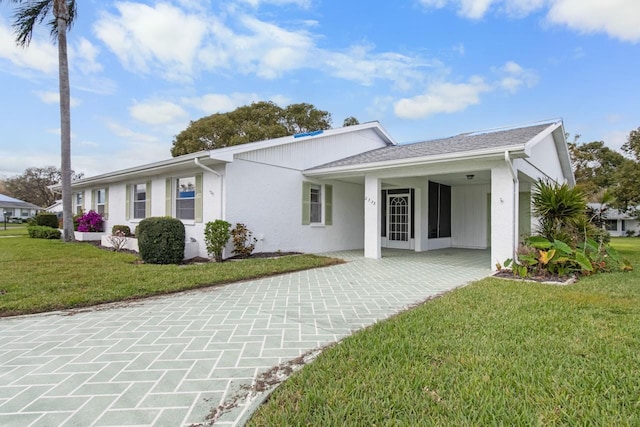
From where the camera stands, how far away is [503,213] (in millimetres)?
7949

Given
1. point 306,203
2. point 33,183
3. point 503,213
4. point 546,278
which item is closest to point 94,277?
point 306,203

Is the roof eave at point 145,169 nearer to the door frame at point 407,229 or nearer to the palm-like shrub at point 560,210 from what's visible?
the door frame at point 407,229

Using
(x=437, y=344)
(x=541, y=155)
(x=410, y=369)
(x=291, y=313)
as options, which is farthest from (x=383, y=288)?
(x=541, y=155)

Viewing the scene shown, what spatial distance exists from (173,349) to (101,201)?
52.1 ft

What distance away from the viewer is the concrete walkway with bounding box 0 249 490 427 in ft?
7.67

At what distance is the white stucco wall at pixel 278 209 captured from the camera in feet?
32.7

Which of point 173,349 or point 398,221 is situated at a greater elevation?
point 398,221

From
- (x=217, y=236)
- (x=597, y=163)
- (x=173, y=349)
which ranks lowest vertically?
(x=173, y=349)

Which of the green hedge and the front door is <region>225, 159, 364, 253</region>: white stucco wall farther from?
the green hedge

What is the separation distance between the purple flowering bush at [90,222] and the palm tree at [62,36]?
56.4 inches

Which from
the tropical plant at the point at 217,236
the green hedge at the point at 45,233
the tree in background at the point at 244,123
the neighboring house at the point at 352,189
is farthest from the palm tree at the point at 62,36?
the tree in background at the point at 244,123

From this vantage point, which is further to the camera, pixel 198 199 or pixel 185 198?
pixel 185 198

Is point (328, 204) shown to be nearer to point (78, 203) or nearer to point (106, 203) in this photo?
point (106, 203)

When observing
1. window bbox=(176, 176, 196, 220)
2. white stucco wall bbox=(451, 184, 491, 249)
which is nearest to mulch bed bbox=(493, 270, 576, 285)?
white stucco wall bbox=(451, 184, 491, 249)
